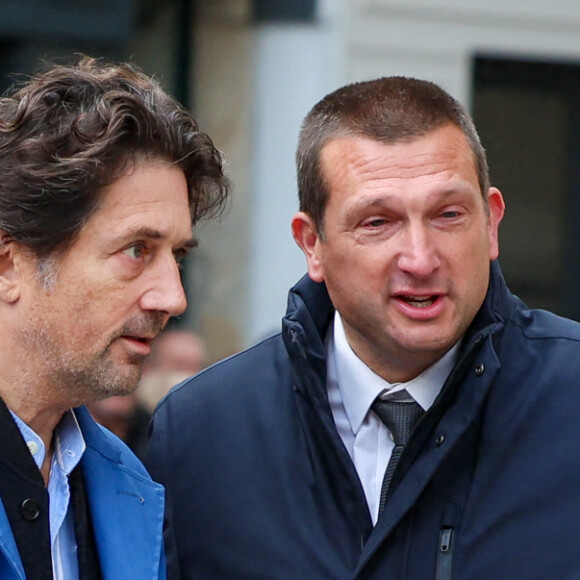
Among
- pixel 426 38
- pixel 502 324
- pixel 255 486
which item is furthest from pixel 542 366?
pixel 426 38

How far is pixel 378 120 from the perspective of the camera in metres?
3.66

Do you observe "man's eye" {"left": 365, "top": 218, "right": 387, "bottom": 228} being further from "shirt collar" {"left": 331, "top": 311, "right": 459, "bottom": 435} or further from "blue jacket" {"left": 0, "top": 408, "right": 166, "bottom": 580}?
"blue jacket" {"left": 0, "top": 408, "right": 166, "bottom": 580}

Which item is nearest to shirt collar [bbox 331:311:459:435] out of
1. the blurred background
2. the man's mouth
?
the man's mouth

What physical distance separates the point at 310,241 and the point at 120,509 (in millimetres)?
910

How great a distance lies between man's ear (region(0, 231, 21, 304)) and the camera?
3264mm

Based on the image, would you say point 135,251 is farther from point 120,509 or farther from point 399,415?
point 399,415

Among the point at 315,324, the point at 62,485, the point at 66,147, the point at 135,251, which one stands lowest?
the point at 62,485

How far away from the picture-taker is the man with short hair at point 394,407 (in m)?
3.43

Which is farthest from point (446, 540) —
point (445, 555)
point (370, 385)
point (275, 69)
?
point (275, 69)

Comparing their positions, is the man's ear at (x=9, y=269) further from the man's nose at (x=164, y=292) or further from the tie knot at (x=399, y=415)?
the tie knot at (x=399, y=415)

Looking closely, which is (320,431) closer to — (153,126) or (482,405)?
(482,405)

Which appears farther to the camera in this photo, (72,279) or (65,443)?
(65,443)

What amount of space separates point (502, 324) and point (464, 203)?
320mm

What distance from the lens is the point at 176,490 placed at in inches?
148
